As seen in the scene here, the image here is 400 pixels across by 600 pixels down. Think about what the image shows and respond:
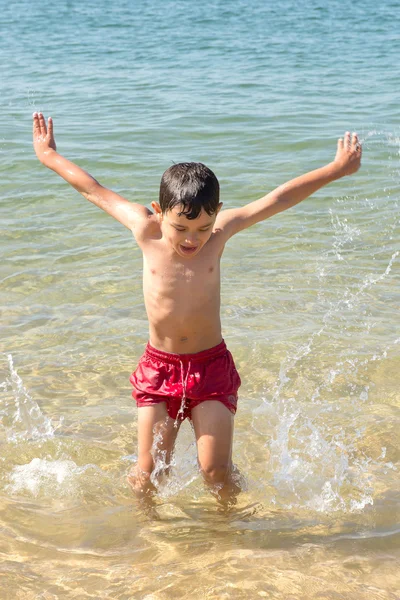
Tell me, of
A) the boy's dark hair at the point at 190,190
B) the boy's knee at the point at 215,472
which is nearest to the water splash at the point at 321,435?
the boy's knee at the point at 215,472

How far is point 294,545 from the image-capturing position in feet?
11.6

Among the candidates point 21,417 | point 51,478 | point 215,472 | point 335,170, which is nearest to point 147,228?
point 335,170

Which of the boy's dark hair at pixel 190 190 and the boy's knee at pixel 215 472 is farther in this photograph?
the boy's knee at pixel 215 472

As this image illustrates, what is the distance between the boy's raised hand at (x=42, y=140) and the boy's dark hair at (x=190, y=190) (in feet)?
2.58

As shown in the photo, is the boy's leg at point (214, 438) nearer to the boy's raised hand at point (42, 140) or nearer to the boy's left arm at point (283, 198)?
the boy's left arm at point (283, 198)

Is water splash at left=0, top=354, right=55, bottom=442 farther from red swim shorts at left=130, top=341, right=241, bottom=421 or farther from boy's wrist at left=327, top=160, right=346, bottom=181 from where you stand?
boy's wrist at left=327, top=160, right=346, bottom=181

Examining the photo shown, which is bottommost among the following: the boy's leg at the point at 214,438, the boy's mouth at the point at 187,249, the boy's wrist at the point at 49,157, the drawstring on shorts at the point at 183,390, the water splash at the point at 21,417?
the water splash at the point at 21,417

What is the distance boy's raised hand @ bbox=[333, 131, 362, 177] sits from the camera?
12.9 ft

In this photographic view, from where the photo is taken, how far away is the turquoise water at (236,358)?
3.46 meters

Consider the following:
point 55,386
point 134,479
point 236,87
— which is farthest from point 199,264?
point 236,87

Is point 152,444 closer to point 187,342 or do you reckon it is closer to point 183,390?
point 183,390

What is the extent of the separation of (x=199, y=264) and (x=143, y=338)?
1.90m

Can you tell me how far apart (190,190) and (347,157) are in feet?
3.00

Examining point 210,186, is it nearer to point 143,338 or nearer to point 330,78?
point 143,338
